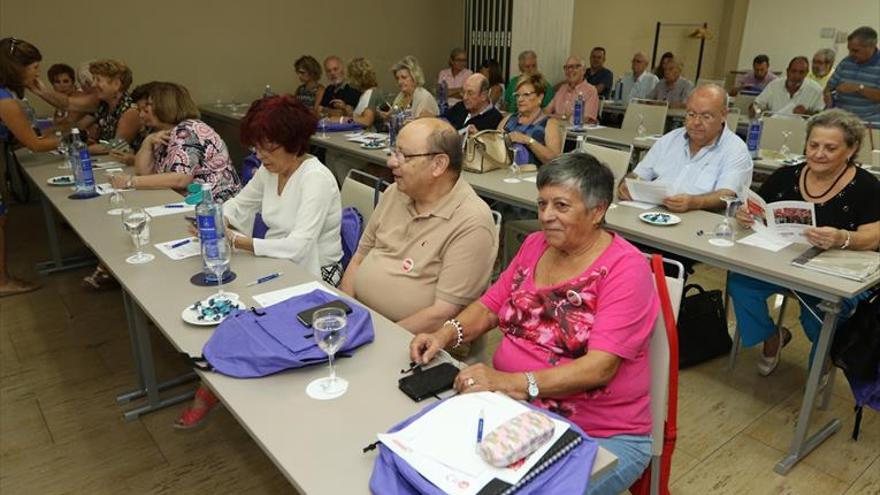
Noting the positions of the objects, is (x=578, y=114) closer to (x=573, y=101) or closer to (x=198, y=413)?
(x=573, y=101)

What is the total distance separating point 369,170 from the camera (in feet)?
17.1

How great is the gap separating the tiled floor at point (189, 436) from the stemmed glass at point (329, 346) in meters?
0.97

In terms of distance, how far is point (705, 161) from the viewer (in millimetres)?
3205

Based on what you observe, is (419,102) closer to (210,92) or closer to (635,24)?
(210,92)

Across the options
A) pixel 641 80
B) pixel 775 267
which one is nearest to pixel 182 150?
pixel 775 267

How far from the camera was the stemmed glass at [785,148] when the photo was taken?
460 cm

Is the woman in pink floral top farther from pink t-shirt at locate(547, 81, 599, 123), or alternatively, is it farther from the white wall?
the white wall

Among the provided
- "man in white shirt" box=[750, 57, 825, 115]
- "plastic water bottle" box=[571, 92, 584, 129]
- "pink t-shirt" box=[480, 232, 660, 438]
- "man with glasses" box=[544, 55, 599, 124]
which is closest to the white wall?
"man in white shirt" box=[750, 57, 825, 115]

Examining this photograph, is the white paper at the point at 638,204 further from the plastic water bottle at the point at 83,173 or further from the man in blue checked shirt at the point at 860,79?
the man in blue checked shirt at the point at 860,79

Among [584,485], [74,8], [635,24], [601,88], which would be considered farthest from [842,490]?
[635,24]

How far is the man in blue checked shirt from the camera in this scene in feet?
18.3

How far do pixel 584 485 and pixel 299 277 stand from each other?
4.50 ft

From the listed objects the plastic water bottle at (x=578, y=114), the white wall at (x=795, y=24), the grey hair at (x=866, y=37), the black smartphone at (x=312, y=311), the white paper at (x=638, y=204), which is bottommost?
the white paper at (x=638, y=204)

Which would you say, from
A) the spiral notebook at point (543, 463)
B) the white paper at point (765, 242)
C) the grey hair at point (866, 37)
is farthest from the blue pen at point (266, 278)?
the grey hair at point (866, 37)
